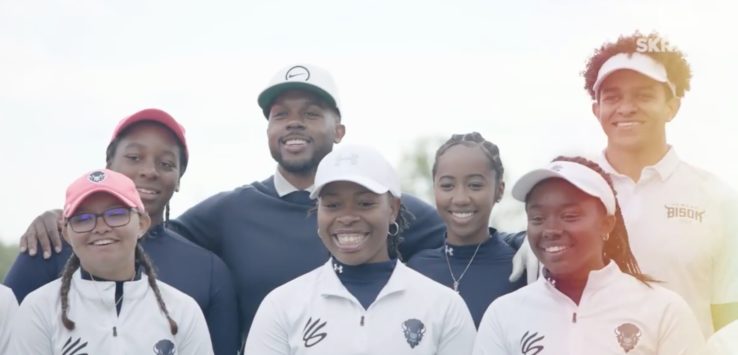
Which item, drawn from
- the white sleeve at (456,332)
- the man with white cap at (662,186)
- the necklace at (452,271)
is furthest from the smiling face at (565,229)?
the necklace at (452,271)

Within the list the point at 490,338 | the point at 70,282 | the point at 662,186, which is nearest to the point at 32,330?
the point at 70,282

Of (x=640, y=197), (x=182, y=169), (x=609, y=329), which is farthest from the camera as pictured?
(x=182, y=169)

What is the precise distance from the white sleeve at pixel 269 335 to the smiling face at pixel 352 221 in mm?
447

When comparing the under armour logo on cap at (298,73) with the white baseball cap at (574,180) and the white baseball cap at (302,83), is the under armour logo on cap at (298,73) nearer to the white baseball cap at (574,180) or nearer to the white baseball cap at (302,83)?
the white baseball cap at (302,83)

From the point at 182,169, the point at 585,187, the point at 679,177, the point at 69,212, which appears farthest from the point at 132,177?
the point at 679,177

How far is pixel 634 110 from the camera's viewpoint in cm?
Answer: 620

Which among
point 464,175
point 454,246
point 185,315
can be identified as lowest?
point 185,315

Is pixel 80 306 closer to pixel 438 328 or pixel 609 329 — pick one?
pixel 438 328

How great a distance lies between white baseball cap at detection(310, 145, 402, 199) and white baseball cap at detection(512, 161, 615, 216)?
25.2 inches

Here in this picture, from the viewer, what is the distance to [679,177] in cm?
614

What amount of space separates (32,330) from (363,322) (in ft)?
5.16

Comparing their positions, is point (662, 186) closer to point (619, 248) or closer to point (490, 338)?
point (619, 248)

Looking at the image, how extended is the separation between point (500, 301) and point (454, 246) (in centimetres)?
97

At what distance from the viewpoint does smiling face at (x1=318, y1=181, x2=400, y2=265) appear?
555 centimetres
